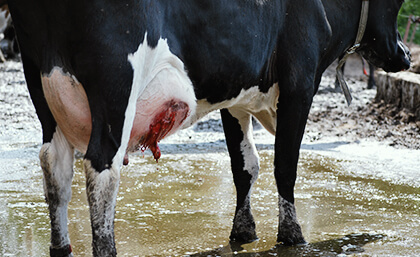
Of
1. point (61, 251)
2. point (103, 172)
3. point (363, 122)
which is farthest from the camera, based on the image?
point (363, 122)

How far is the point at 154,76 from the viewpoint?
3043mm

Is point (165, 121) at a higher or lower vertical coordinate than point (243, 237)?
higher

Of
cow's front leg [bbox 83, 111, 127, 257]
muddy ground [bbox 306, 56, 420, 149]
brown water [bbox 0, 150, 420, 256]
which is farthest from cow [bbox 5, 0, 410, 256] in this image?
muddy ground [bbox 306, 56, 420, 149]

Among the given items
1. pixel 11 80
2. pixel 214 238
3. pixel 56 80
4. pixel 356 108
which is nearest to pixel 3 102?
pixel 11 80

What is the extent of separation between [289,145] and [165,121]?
1018 millimetres

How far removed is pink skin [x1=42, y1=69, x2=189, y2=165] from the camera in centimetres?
292

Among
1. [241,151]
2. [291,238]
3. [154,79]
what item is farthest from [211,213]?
[154,79]

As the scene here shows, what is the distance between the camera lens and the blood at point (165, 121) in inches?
125

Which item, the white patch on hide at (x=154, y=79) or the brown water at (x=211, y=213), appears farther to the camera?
the brown water at (x=211, y=213)

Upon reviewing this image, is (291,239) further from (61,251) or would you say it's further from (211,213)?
(61,251)

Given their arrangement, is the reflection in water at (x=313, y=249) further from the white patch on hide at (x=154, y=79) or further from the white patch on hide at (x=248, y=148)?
the white patch on hide at (x=154, y=79)

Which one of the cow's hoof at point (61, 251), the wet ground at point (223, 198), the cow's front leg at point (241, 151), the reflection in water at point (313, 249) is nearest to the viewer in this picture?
the cow's hoof at point (61, 251)

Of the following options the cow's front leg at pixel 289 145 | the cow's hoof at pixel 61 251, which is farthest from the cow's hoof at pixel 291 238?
the cow's hoof at pixel 61 251

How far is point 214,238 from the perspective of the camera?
4.10 metres
